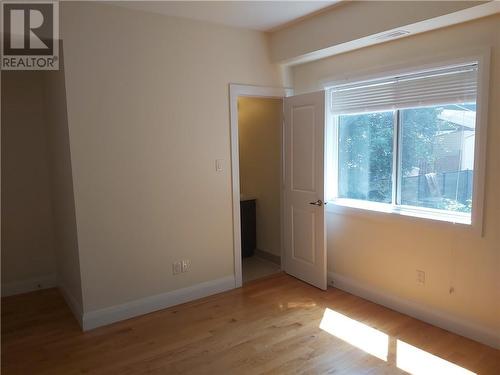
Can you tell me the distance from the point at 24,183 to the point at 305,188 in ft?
9.76

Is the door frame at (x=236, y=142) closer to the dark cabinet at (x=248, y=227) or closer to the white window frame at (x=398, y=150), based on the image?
the white window frame at (x=398, y=150)

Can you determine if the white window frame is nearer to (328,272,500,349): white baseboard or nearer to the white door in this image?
the white door

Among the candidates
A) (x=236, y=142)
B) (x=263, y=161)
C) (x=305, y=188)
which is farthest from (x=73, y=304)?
(x=263, y=161)

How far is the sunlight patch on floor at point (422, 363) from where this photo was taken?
2.42 meters

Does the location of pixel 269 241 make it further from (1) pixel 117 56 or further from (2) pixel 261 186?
(1) pixel 117 56

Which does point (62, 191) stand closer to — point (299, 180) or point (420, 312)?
point (299, 180)

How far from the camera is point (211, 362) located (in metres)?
2.59

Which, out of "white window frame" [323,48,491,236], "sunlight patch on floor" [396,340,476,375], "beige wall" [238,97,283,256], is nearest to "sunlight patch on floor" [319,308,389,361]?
"sunlight patch on floor" [396,340,476,375]

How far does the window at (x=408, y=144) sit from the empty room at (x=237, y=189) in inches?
0.6

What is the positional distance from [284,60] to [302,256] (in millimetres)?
2103

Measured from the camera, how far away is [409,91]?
306 cm

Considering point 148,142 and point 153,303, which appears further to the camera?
point 153,303

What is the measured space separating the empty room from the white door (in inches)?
0.8

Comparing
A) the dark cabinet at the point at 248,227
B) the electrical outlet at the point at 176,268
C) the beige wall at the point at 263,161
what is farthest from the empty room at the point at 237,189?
the dark cabinet at the point at 248,227
